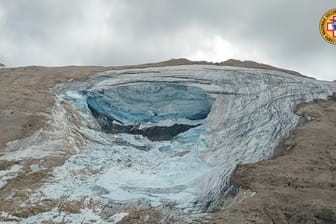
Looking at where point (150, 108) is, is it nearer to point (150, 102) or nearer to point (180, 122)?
point (150, 102)

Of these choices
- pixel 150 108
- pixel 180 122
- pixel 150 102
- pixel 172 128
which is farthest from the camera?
pixel 150 102

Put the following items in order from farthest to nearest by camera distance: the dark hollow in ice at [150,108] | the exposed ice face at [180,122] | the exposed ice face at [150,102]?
the exposed ice face at [150,102]
the dark hollow in ice at [150,108]
the exposed ice face at [180,122]

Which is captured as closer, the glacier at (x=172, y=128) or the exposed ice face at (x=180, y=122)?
the glacier at (x=172, y=128)

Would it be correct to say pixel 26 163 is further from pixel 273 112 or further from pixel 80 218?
pixel 273 112

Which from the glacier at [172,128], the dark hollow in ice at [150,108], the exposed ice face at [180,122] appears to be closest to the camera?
the glacier at [172,128]

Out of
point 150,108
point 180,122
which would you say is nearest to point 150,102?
point 150,108
